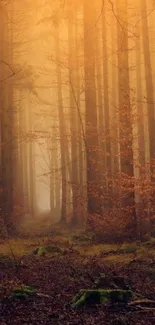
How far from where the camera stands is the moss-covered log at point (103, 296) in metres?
5.56

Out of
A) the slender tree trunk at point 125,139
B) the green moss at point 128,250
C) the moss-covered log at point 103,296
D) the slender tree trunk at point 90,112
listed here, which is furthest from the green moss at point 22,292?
the slender tree trunk at point 90,112

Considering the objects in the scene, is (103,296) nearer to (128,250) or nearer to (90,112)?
(128,250)

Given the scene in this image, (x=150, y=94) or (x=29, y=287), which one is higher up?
(x=150, y=94)

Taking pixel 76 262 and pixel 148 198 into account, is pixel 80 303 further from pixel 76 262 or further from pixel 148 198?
pixel 148 198

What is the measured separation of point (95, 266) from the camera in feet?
26.0

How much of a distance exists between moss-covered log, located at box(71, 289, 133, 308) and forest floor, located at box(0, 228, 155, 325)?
0.16 m

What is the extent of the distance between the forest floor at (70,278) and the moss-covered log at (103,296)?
0.16 metres

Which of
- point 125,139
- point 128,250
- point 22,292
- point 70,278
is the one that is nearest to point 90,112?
point 125,139

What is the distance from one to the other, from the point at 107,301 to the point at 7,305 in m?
1.51

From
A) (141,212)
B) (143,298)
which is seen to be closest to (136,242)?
(141,212)

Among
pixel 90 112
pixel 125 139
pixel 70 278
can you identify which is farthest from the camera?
pixel 90 112

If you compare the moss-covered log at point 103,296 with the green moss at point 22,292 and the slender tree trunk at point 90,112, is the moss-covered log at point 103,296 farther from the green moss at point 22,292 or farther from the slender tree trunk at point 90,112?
the slender tree trunk at point 90,112

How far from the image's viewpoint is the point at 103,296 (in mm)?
5648

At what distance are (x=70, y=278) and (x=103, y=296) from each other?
5.00ft
